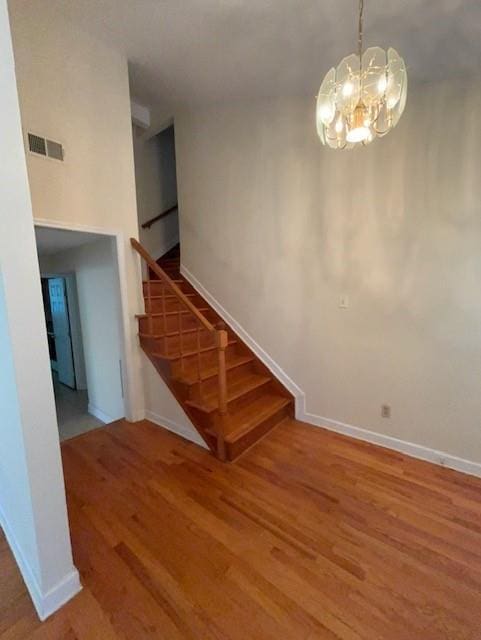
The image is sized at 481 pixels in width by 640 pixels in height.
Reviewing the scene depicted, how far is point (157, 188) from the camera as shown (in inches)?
183

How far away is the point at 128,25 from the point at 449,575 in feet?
13.0

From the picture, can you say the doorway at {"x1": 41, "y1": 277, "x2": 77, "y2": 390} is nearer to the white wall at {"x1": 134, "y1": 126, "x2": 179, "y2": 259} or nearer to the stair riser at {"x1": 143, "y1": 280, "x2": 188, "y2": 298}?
the white wall at {"x1": 134, "y1": 126, "x2": 179, "y2": 259}

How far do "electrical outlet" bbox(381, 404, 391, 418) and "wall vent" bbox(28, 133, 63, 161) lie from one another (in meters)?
3.30

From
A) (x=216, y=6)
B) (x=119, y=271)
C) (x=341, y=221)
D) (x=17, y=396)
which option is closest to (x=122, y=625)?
(x=17, y=396)

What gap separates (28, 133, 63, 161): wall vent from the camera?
6.59 feet

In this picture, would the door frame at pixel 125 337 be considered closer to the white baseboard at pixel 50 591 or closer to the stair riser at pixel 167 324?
the stair riser at pixel 167 324

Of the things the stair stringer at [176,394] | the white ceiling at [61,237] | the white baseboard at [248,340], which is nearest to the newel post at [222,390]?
the stair stringer at [176,394]

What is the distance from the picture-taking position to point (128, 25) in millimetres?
2098

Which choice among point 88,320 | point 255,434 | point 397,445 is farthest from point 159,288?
point 397,445

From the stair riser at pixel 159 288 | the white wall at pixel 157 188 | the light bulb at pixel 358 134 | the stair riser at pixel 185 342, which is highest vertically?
the white wall at pixel 157 188

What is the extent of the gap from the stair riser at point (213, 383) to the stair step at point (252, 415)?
11.6 inches

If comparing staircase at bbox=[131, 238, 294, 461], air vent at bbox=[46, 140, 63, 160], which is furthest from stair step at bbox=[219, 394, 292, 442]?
air vent at bbox=[46, 140, 63, 160]

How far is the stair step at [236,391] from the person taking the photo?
2.36 meters

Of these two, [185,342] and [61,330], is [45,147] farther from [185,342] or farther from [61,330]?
[61,330]
